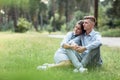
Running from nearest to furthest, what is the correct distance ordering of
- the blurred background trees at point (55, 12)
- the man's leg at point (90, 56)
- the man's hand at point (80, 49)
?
the blurred background trees at point (55, 12), the man's hand at point (80, 49), the man's leg at point (90, 56)

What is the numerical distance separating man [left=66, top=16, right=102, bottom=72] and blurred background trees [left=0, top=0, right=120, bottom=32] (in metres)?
0.88

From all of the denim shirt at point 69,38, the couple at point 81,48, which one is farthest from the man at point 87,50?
the denim shirt at point 69,38

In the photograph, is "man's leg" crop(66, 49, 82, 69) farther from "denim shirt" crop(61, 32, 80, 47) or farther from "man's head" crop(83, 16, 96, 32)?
"man's head" crop(83, 16, 96, 32)

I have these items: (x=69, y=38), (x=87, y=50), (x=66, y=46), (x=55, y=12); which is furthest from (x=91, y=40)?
(x=55, y=12)

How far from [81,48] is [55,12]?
5059 cm

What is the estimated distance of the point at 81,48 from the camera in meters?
6.17

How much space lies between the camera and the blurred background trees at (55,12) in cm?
92

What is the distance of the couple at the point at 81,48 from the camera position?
6.31m

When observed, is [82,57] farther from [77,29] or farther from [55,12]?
[55,12]

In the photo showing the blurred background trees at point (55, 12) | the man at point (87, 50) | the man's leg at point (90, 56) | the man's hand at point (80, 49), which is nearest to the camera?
the blurred background trees at point (55, 12)

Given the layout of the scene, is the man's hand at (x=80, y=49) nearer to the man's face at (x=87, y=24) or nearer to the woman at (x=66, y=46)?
the woman at (x=66, y=46)

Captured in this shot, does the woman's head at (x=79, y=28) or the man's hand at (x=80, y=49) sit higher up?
the woman's head at (x=79, y=28)

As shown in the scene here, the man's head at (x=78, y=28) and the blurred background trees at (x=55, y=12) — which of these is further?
the man's head at (x=78, y=28)

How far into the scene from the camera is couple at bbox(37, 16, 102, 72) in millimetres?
6312
